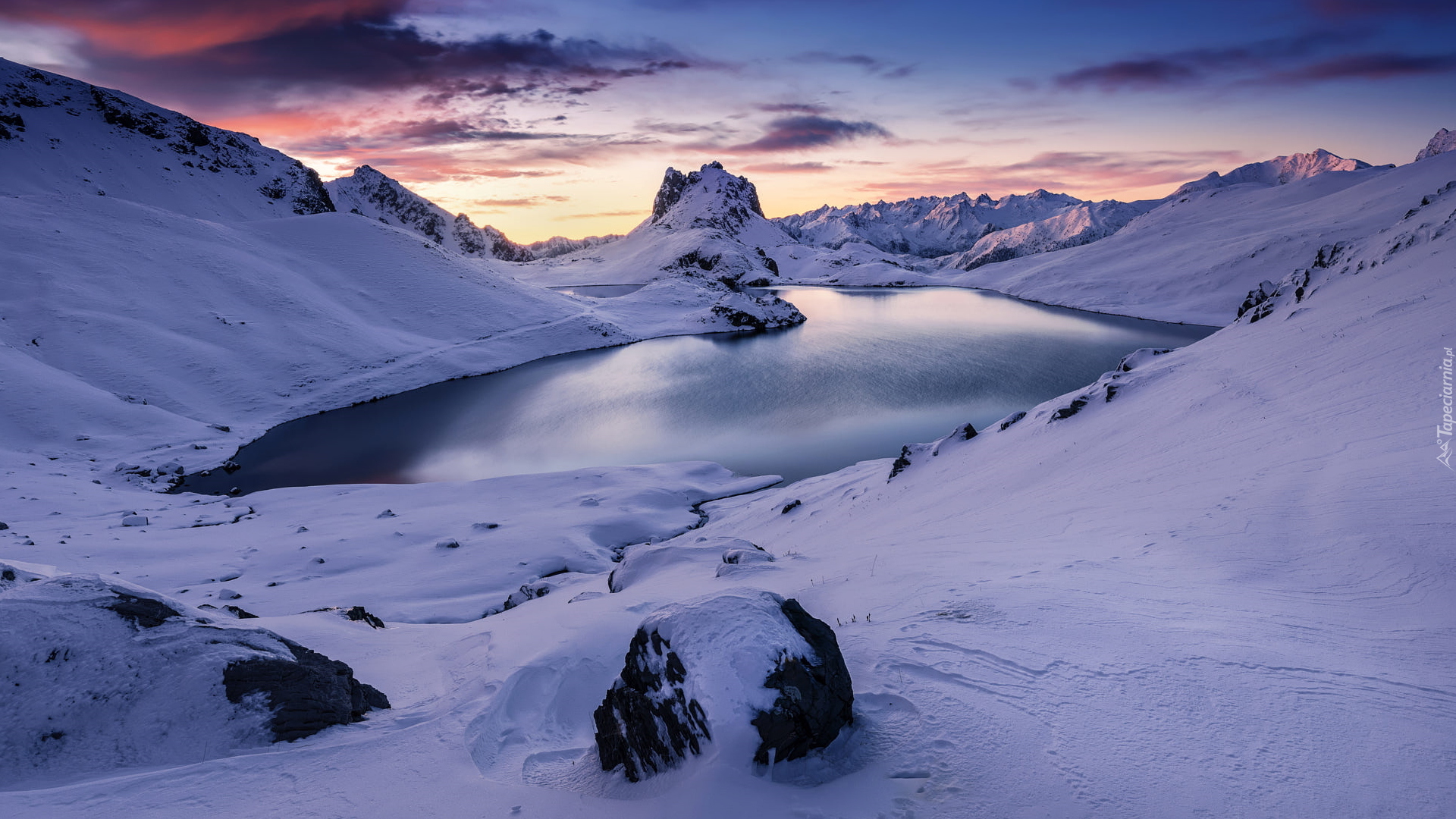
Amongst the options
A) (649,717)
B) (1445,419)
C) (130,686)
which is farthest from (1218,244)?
(130,686)

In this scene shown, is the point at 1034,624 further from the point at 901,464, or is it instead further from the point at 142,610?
the point at 901,464

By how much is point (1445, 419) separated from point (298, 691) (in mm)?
16745

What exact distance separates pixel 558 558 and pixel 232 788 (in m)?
13.2

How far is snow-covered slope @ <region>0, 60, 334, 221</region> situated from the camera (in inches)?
3278

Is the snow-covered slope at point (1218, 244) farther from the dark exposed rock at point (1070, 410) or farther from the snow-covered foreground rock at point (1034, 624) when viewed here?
the snow-covered foreground rock at point (1034, 624)

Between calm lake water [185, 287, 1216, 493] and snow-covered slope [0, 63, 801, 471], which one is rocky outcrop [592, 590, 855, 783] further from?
snow-covered slope [0, 63, 801, 471]

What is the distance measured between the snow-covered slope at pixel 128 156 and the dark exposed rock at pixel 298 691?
110533 millimetres

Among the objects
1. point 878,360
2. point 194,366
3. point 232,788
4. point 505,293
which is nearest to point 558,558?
point 232,788

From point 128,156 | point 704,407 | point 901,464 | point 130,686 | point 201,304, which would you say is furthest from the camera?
point 128,156

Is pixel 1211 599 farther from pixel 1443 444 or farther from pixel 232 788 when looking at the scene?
pixel 232 788

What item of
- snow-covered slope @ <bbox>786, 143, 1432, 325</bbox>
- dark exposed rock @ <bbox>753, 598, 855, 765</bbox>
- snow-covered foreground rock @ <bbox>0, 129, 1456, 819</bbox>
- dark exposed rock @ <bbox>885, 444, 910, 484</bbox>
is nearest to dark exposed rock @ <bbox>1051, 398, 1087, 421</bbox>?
snow-covered foreground rock @ <bbox>0, 129, 1456, 819</bbox>

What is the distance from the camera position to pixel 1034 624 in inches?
256

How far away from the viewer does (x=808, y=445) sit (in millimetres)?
34062

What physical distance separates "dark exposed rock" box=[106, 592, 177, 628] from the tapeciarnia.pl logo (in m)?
15.7
